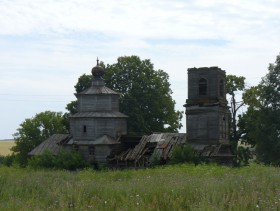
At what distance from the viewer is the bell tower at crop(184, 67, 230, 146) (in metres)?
40.7

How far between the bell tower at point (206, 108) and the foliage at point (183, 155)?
2.95 metres

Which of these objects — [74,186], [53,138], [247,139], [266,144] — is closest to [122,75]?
[53,138]

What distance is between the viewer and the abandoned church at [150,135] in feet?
133

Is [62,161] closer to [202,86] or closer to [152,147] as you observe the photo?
[152,147]

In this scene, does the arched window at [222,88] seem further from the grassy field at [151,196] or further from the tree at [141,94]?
the grassy field at [151,196]

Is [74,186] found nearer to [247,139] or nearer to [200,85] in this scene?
[200,85]

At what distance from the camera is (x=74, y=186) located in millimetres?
11500

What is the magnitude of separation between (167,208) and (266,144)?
→ 3458 centimetres

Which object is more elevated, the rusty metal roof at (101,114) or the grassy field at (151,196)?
the rusty metal roof at (101,114)

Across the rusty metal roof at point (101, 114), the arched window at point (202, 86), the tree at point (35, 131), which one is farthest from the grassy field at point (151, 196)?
the tree at point (35, 131)

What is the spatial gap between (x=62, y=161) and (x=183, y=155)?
11.0m

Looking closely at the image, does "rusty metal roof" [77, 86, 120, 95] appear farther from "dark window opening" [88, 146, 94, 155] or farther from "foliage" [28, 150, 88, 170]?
"foliage" [28, 150, 88, 170]

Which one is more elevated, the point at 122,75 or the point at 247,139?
the point at 122,75

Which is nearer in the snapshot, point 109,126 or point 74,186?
point 74,186
